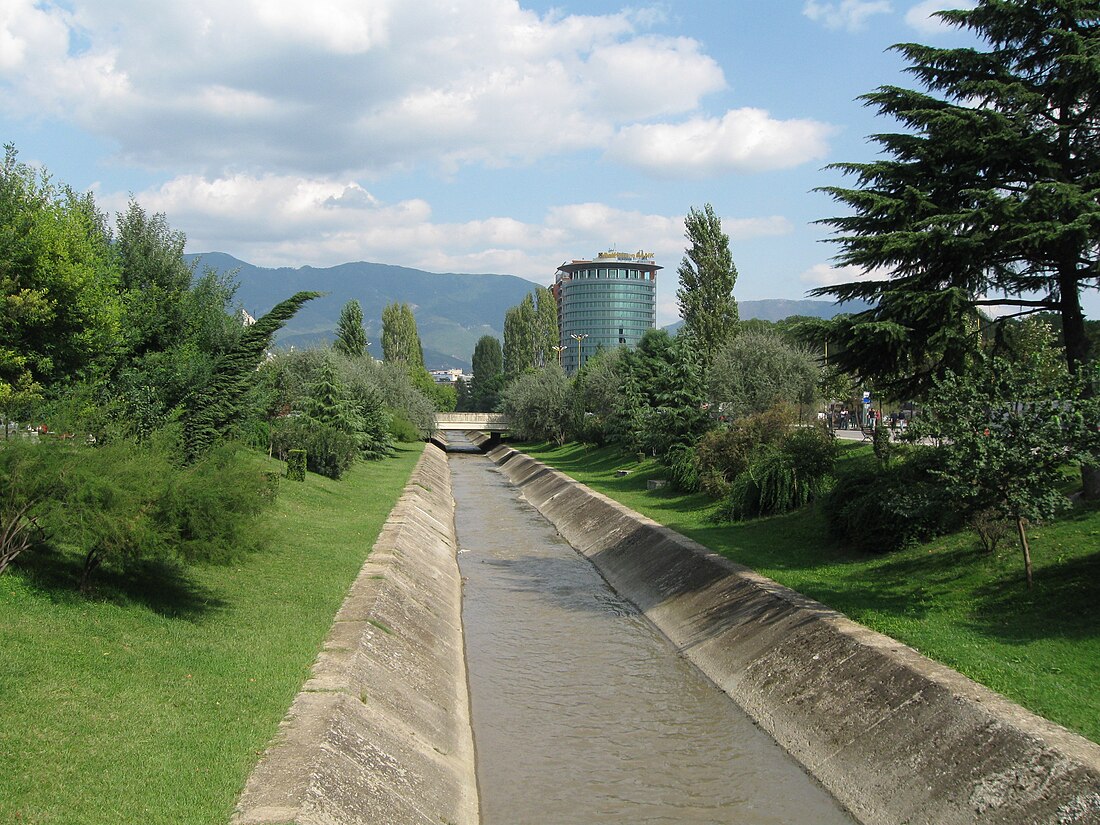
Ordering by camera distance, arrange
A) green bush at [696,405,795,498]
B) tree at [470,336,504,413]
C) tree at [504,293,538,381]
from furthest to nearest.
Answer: tree at [470,336,504,413]
tree at [504,293,538,381]
green bush at [696,405,795,498]

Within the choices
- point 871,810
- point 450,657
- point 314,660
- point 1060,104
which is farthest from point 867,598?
point 1060,104

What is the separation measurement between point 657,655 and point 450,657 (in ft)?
13.6

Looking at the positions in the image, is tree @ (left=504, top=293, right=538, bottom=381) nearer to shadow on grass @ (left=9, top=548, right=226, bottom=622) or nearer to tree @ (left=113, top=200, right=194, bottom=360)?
tree @ (left=113, top=200, right=194, bottom=360)

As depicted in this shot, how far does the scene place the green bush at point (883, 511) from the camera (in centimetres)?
1849

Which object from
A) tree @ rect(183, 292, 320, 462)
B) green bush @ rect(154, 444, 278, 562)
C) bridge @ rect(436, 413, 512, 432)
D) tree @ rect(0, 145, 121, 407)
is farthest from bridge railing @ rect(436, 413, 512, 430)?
green bush @ rect(154, 444, 278, 562)

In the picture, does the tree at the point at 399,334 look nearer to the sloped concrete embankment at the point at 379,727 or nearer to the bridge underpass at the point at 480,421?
the bridge underpass at the point at 480,421

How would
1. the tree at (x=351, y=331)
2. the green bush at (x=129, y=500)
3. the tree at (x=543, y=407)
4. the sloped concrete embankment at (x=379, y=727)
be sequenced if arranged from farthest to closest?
the tree at (x=351, y=331)
the tree at (x=543, y=407)
the green bush at (x=129, y=500)
the sloped concrete embankment at (x=379, y=727)

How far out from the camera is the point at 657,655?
18203 mm

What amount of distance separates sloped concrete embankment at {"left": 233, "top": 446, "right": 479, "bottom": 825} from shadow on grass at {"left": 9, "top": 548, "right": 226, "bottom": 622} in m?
2.34

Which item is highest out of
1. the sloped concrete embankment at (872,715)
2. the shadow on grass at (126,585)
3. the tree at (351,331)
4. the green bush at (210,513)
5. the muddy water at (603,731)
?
the tree at (351,331)

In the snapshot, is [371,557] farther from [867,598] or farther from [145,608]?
[867,598]

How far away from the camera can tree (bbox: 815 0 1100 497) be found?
60.2ft

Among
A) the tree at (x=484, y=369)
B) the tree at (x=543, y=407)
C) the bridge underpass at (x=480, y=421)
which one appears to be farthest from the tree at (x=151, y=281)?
the tree at (x=484, y=369)

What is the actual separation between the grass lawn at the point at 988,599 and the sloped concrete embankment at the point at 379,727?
6.86 metres
